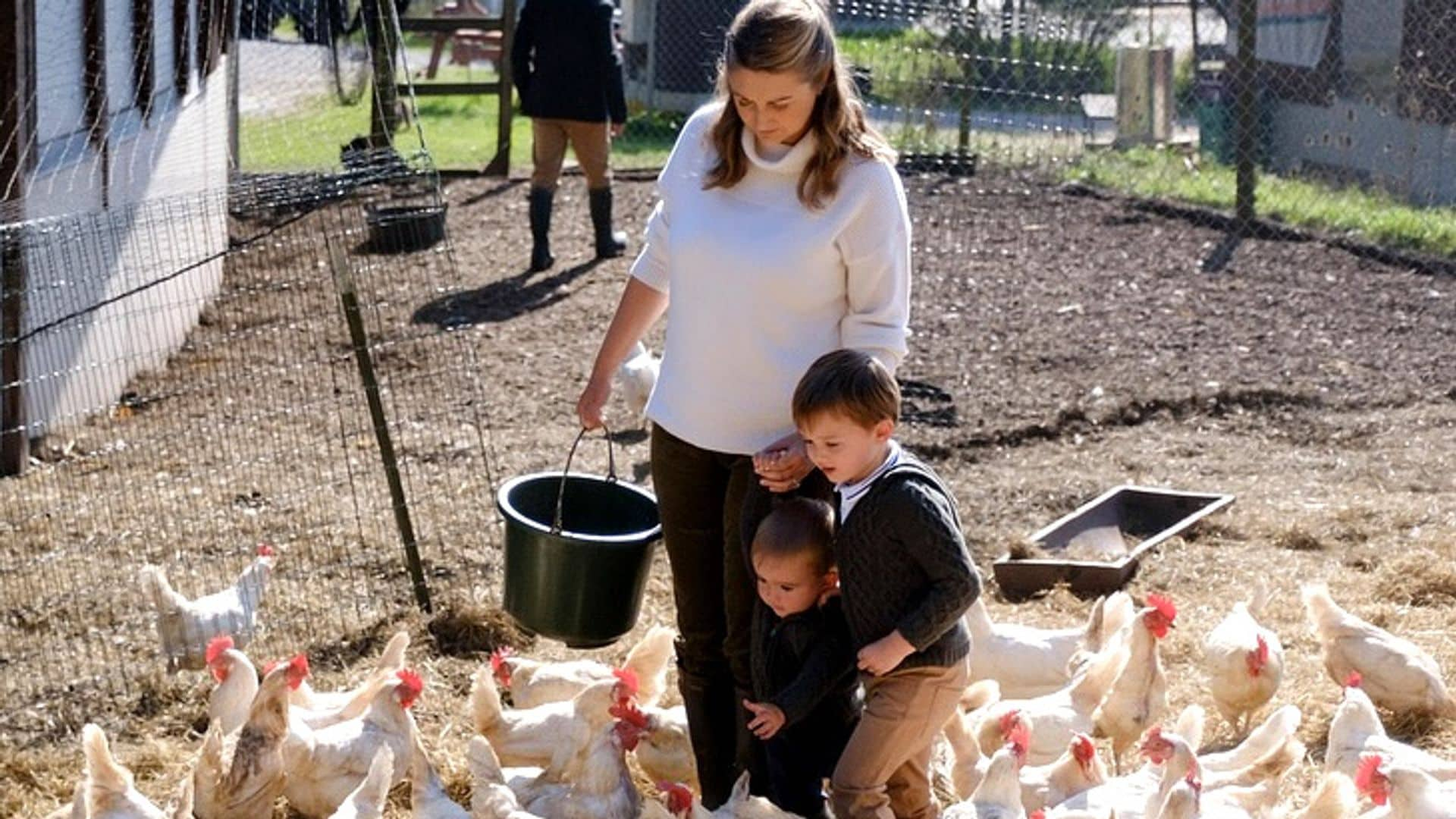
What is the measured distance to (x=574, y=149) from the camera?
11531 millimetres

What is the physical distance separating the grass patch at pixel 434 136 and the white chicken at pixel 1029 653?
211 inches

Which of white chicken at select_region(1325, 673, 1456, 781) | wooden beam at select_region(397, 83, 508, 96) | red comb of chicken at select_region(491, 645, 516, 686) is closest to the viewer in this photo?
white chicken at select_region(1325, 673, 1456, 781)

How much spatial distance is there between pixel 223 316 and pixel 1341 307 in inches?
230

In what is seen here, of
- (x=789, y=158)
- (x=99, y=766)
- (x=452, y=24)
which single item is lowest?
(x=99, y=766)

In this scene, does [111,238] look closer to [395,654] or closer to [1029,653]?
[395,654]

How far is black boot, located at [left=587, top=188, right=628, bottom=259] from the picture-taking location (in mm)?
11602

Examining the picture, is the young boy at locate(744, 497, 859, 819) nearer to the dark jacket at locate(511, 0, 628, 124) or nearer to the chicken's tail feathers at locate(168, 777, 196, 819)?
the chicken's tail feathers at locate(168, 777, 196, 819)

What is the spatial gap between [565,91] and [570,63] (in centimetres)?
17

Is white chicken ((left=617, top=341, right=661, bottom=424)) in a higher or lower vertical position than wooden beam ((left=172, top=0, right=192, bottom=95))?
lower

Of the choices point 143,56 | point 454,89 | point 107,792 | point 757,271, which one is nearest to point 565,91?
point 143,56

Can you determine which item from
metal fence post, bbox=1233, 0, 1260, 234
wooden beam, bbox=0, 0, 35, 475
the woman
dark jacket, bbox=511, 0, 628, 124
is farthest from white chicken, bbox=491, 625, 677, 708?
metal fence post, bbox=1233, 0, 1260, 234

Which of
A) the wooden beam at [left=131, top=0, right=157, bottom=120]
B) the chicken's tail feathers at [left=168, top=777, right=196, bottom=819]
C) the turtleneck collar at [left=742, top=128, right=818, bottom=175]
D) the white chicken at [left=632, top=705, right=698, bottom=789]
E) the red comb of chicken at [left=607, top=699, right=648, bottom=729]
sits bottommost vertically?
the white chicken at [left=632, top=705, right=698, bottom=789]

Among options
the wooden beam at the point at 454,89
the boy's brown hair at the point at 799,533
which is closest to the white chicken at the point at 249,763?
the boy's brown hair at the point at 799,533

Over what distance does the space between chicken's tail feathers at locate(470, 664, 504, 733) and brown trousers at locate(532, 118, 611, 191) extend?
7134mm
